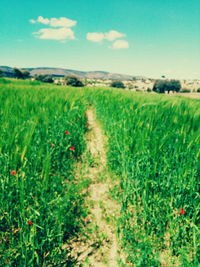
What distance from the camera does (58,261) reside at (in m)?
1.29

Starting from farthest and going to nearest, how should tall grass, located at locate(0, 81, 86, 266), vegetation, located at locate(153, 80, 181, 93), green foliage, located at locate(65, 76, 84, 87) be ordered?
vegetation, located at locate(153, 80, 181, 93) → green foliage, located at locate(65, 76, 84, 87) → tall grass, located at locate(0, 81, 86, 266)

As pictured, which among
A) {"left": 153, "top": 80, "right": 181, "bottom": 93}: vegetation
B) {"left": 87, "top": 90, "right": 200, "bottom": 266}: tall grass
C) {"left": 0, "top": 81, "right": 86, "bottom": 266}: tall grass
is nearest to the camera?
Result: {"left": 0, "top": 81, "right": 86, "bottom": 266}: tall grass

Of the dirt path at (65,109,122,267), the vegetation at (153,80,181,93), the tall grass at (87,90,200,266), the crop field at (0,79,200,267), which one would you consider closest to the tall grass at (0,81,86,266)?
the crop field at (0,79,200,267)

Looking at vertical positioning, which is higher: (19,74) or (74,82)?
(19,74)

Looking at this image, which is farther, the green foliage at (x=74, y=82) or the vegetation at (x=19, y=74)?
the vegetation at (x=19, y=74)

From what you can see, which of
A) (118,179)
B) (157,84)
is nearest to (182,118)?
(118,179)

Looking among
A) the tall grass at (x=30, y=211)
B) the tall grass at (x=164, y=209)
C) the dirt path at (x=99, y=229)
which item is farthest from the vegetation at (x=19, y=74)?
the tall grass at (x=164, y=209)

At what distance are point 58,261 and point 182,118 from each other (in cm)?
239

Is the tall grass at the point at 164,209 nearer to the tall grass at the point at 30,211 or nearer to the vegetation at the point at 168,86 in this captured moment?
the tall grass at the point at 30,211

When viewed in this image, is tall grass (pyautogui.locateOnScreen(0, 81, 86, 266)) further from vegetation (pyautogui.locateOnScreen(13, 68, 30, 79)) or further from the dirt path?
vegetation (pyautogui.locateOnScreen(13, 68, 30, 79))

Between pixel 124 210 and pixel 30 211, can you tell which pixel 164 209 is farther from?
pixel 30 211

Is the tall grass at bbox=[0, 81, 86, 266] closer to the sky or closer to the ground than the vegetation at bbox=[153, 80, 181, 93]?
closer to the ground

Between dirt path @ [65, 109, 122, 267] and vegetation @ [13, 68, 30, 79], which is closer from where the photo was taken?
dirt path @ [65, 109, 122, 267]

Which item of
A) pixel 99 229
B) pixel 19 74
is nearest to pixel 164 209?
pixel 99 229
